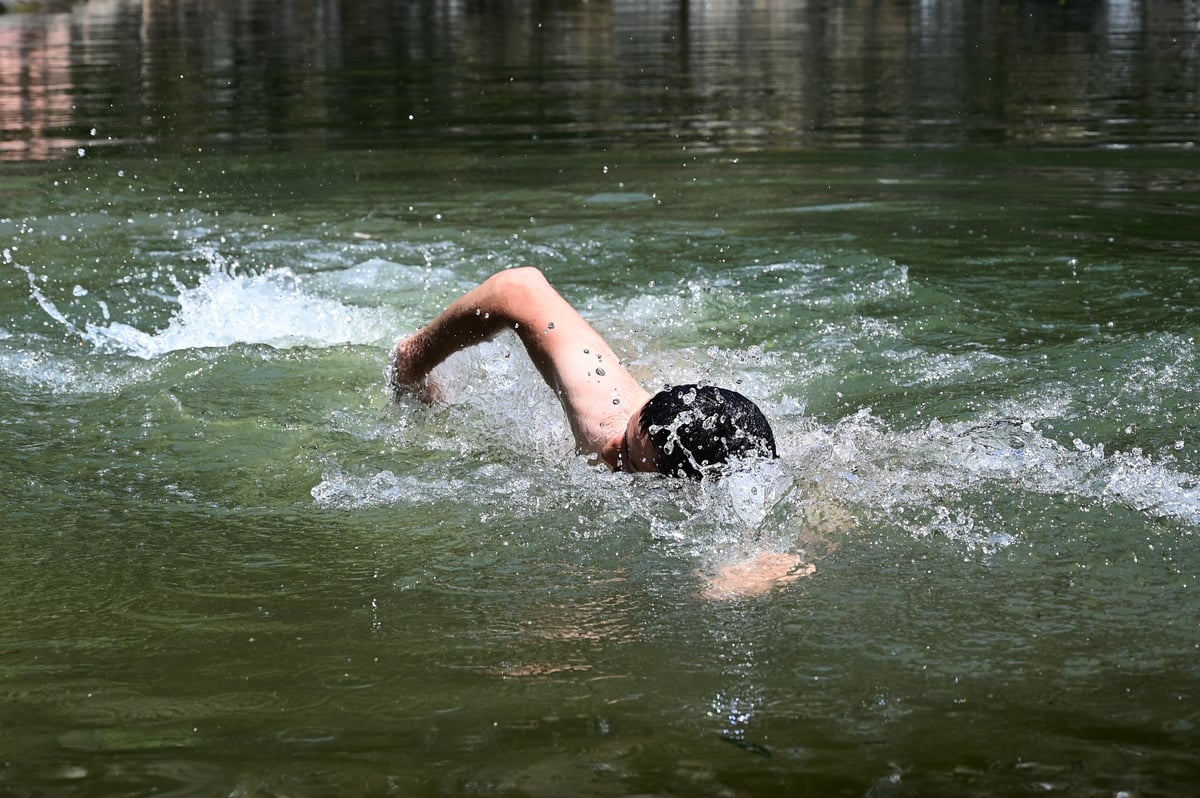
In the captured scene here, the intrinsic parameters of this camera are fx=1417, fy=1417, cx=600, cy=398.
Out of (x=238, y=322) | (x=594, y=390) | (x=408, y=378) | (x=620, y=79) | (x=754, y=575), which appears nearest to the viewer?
(x=754, y=575)

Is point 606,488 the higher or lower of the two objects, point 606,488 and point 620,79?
the lower

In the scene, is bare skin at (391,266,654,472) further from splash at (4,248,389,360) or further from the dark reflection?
the dark reflection

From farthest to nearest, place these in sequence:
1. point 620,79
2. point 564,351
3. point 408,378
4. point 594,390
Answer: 1. point 620,79
2. point 408,378
3. point 564,351
4. point 594,390

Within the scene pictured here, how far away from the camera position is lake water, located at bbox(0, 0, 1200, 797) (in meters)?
3.07

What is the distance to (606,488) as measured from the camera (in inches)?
169

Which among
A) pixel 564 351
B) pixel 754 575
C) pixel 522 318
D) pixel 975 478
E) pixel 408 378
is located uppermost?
pixel 522 318

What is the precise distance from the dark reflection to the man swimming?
7.32 m

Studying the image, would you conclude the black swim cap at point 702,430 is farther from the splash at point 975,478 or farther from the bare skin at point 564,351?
the splash at point 975,478

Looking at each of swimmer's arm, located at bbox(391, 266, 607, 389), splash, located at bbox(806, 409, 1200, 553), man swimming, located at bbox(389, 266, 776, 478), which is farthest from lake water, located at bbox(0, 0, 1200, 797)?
swimmer's arm, located at bbox(391, 266, 607, 389)

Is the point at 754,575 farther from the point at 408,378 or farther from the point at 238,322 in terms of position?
the point at 238,322

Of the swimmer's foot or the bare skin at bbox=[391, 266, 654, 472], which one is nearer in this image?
the swimmer's foot

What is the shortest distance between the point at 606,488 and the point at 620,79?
1350 centimetres

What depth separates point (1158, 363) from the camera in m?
5.48

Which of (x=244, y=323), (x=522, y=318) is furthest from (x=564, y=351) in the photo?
(x=244, y=323)
